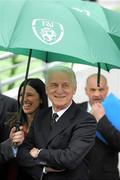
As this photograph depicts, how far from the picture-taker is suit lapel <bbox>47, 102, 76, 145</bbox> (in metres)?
4.18

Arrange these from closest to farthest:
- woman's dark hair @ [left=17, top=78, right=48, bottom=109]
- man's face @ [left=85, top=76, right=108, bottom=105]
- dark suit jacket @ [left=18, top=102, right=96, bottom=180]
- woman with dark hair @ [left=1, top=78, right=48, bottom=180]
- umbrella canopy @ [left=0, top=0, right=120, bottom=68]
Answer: umbrella canopy @ [left=0, top=0, right=120, bottom=68], dark suit jacket @ [left=18, top=102, right=96, bottom=180], woman with dark hair @ [left=1, top=78, right=48, bottom=180], woman's dark hair @ [left=17, top=78, right=48, bottom=109], man's face @ [left=85, top=76, right=108, bottom=105]

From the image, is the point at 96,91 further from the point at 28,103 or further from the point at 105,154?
the point at 28,103

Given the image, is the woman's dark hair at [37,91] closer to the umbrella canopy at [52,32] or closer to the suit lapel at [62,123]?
the suit lapel at [62,123]

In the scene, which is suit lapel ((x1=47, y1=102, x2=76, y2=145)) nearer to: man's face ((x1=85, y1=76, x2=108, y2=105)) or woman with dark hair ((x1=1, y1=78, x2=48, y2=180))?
woman with dark hair ((x1=1, y1=78, x2=48, y2=180))

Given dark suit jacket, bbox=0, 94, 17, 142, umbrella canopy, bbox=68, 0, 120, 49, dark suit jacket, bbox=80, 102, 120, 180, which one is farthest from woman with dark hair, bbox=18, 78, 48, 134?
umbrella canopy, bbox=68, 0, 120, 49

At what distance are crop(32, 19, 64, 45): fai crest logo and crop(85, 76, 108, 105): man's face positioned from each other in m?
1.30

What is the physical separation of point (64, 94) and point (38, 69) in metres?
4.01

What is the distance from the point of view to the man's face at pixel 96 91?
5047 millimetres

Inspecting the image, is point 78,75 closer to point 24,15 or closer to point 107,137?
point 107,137

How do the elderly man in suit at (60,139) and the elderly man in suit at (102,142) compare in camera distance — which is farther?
the elderly man in suit at (102,142)

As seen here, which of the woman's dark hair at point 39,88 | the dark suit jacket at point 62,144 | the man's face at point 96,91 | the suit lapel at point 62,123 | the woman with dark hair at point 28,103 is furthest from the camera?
the man's face at point 96,91

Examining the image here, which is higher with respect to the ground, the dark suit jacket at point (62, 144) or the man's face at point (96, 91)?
the man's face at point (96, 91)

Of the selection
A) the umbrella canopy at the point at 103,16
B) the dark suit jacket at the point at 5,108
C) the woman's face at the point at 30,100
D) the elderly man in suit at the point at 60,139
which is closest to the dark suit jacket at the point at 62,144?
the elderly man in suit at the point at 60,139

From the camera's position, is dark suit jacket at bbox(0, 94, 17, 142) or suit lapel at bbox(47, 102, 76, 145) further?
dark suit jacket at bbox(0, 94, 17, 142)
